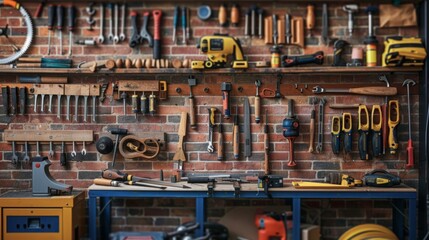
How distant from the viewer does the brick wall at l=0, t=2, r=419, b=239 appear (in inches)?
182

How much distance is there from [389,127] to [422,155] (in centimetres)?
34

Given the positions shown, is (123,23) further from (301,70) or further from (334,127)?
(334,127)

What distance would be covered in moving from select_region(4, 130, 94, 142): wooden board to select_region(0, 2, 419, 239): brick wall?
2.5 inches

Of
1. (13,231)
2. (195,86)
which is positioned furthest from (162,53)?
(13,231)

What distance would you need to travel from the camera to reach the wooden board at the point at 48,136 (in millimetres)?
4648

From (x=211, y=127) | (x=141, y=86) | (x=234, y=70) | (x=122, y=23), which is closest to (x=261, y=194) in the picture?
(x=211, y=127)

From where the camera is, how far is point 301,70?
4441 millimetres

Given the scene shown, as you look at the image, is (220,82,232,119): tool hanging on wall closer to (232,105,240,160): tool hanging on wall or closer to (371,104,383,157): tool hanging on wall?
(232,105,240,160): tool hanging on wall

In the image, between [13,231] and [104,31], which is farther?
[104,31]

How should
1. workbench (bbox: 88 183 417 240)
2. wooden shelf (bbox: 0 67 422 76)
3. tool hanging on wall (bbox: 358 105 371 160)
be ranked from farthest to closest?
1. tool hanging on wall (bbox: 358 105 371 160)
2. wooden shelf (bbox: 0 67 422 76)
3. workbench (bbox: 88 183 417 240)

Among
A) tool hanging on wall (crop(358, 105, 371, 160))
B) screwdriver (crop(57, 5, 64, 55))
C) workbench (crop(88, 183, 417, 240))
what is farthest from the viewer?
screwdriver (crop(57, 5, 64, 55))

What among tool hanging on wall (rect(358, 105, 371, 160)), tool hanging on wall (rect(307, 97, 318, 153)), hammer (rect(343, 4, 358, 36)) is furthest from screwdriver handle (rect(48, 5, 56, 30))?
tool hanging on wall (rect(358, 105, 371, 160))

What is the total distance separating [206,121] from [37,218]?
59.0 inches

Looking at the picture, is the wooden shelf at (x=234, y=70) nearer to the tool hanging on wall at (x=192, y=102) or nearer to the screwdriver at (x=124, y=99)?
the tool hanging on wall at (x=192, y=102)
